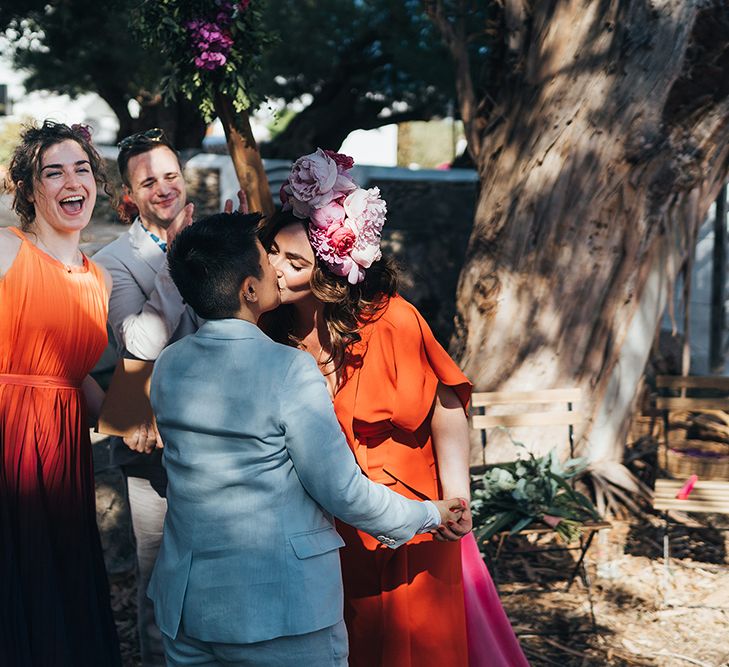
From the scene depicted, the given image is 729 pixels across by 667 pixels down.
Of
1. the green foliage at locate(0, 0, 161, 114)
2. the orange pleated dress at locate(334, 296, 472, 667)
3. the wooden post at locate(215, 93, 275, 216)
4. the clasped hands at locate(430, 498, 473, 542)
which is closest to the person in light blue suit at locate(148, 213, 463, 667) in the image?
the clasped hands at locate(430, 498, 473, 542)

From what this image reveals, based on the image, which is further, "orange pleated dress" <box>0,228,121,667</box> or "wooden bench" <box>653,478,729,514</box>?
"wooden bench" <box>653,478,729,514</box>

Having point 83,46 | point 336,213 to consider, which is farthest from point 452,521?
point 83,46

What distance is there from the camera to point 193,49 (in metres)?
4.04

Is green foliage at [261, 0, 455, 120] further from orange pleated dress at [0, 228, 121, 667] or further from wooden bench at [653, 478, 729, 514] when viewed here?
orange pleated dress at [0, 228, 121, 667]

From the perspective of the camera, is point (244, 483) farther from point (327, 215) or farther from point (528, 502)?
point (528, 502)

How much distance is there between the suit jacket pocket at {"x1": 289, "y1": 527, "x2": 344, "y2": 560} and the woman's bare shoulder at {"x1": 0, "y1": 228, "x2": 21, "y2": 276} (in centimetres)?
133

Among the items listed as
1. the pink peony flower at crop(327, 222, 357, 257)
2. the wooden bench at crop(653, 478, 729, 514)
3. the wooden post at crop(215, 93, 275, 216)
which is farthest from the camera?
the wooden bench at crop(653, 478, 729, 514)

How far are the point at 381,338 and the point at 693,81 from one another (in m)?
3.57

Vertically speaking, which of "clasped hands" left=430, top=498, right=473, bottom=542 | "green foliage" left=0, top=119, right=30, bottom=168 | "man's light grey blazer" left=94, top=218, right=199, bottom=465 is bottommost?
"clasped hands" left=430, top=498, right=473, bottom=542

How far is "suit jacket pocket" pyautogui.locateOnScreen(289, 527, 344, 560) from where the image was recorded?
2.25 metres

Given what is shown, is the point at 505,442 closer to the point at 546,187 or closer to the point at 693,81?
the point at 546,187

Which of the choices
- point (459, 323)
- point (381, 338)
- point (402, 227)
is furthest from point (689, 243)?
point (381, 338)

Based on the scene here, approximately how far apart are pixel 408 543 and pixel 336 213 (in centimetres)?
102

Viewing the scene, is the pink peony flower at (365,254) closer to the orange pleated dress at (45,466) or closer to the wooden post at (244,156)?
the orange pleated dress at (45,466)
